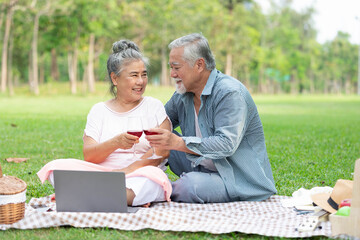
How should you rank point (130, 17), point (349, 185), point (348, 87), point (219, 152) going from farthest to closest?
point (348, 87)
point (130, 17)
point (219, 152)
point (349, 185)

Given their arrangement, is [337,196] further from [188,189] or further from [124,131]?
[124,131]

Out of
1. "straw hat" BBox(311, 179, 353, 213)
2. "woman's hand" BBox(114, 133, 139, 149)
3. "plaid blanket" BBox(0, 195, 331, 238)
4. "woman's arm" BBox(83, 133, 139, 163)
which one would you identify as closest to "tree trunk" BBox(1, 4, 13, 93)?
"woman's arm" BBox(83, 133, 139, 163)

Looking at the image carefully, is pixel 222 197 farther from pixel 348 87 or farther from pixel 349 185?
pixel 348 87

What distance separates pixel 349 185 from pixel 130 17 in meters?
41.5

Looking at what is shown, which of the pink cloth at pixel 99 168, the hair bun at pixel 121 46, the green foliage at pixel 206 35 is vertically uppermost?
the green foliage at pixel 206 35

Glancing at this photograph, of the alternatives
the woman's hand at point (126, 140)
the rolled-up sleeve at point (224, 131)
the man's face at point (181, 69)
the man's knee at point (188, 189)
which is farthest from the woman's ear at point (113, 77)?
the man's knee at point (188, 189)

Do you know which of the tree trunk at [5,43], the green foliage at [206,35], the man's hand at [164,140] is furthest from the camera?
the green foliage at [206,35]

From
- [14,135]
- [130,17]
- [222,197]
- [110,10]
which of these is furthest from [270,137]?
[130,17]

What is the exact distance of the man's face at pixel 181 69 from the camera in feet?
15.8

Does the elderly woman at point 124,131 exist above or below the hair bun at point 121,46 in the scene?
below

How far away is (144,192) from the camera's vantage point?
459 centimetres

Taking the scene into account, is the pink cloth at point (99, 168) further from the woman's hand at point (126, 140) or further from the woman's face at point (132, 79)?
the woman's face at point (132, 79)

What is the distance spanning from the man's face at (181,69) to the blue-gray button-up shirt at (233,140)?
18 cm

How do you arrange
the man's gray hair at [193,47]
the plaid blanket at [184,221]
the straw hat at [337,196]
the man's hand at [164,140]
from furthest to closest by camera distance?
1. the man's gray hair at [193,47]
2. the man's hand at [164,140]
3. the straw hat at [337,196]
4. the plaid blanket at [184,221]
